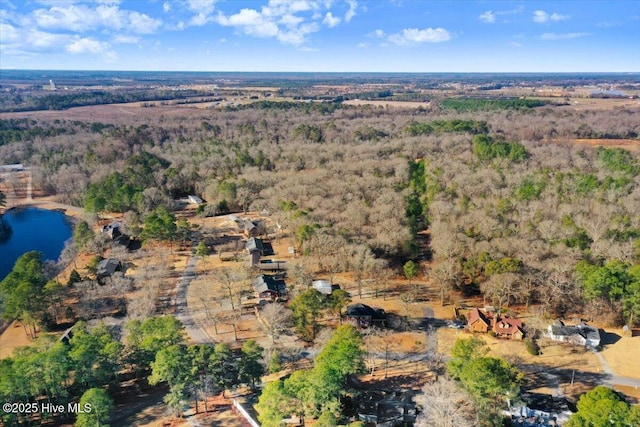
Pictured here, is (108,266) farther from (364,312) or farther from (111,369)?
(364,312)

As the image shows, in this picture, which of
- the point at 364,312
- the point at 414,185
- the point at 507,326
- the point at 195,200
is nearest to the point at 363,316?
the point at 364,312

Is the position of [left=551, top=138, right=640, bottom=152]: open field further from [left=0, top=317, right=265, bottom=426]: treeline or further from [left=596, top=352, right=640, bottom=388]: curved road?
[left=0, top=317, right=265, bottom=426]: treeline

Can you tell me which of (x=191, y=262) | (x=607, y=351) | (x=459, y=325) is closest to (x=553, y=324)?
(x=607, y=351)

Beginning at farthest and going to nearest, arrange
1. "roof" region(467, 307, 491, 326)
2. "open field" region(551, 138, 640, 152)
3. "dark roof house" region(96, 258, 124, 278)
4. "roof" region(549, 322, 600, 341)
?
1. "open field" region(551, 138, 640, 152)
2. "dark roof house" region(96, 258, 124, 278)
3. "roof" region(467, 307, 491, 326)
4. "roof" region(549, 322, 600, 341)

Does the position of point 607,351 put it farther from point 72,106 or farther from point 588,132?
point 72,106

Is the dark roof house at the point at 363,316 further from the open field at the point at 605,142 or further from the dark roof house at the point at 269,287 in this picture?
the open field at the point at 605,142

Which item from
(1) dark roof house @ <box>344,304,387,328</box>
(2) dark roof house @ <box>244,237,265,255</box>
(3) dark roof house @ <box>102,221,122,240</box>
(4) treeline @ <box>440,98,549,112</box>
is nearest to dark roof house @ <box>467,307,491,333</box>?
(1) dark roof house @ <box>344,304,387,328</box>
